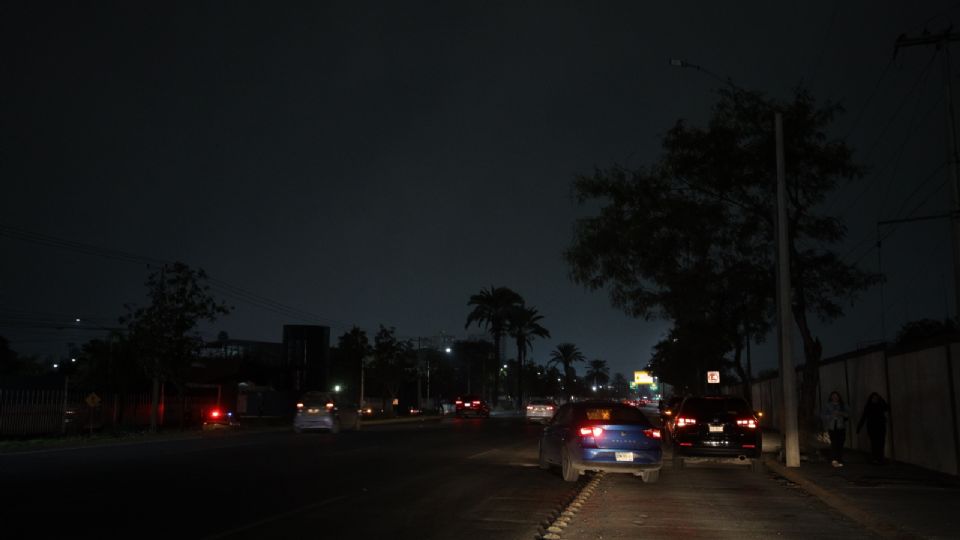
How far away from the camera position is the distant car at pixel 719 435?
1958 centimetres

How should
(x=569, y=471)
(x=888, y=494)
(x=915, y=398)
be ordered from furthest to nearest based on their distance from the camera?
1. (x=915, y=398)
2. (x=569, y=471)
3. (x=888, y=494)

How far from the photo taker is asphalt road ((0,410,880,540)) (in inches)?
413

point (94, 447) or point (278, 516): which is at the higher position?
point (278, 516)

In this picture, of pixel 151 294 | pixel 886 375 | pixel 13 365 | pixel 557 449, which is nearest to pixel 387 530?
pixel 557 449

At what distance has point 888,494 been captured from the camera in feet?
45.7

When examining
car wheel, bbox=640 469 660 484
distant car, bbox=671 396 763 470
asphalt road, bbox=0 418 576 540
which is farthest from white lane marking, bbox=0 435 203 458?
distant car, bbox=671 396 763 470

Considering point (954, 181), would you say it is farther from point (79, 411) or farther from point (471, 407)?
point (471, 407)

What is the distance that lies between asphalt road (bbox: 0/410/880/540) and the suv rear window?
1.45 metres

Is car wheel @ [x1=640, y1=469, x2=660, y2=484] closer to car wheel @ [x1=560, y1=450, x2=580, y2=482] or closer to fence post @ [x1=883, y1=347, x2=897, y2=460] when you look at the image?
car wheel @ [x1=560, y1=450, x2=580, y2=482]

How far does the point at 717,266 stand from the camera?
27.7m

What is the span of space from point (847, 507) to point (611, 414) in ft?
16.7

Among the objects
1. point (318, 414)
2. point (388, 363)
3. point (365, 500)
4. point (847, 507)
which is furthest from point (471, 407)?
point (847, 507)

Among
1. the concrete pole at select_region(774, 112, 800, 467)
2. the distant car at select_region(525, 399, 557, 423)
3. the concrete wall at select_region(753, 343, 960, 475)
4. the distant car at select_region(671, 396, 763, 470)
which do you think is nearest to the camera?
the concrete wall at select_region(753, 343, 960, 475)

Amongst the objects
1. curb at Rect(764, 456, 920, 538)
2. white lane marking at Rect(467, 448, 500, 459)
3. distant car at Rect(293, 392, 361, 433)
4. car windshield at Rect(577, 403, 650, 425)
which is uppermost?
car windshield at Rect(577, 403, 650, 425)
